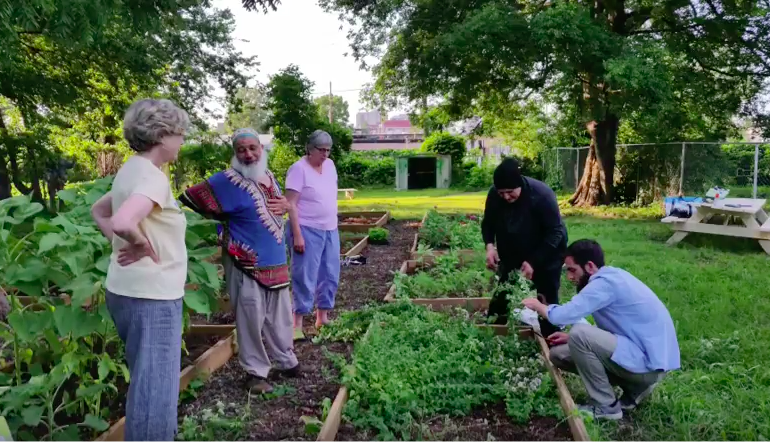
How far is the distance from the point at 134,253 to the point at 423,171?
27.6 meters

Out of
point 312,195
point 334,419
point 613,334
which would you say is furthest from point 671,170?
point 334,419

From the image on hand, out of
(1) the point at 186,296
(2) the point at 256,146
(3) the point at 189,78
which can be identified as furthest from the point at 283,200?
(3) the point at 189,78

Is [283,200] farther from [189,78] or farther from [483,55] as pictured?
[189,78]

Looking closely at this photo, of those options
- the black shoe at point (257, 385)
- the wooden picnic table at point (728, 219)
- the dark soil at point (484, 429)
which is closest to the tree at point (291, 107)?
the wooden picnic table at point (728, 219)

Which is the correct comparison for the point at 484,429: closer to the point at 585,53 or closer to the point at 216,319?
the point at 216,319

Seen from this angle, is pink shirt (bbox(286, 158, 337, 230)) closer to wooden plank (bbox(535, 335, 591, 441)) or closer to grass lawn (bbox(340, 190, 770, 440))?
wooden plank (bbox(535, 335, 591, 441))

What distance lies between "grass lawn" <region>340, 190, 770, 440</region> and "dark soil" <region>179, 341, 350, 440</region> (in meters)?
1.48

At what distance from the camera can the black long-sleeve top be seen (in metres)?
4.10

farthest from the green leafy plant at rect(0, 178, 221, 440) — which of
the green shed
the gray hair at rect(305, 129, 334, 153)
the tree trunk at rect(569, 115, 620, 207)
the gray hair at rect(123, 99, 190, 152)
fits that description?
the green shed

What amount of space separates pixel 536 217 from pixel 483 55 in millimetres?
9229

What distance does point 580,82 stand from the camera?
1377cm

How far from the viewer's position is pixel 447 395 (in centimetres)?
333

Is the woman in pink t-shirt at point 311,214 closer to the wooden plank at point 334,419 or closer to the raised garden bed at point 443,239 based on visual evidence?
the wooden plank at point 334,419

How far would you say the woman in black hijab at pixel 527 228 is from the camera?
400 cm
